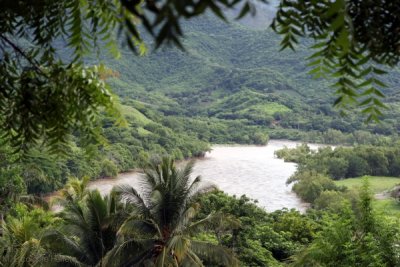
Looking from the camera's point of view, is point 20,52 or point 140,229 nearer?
point 20,52

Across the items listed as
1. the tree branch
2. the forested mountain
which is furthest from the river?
the tree branch

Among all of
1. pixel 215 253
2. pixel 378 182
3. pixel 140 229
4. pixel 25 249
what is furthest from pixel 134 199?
pixel 378 182

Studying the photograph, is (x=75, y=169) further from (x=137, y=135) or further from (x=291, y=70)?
(x=291, y=70)

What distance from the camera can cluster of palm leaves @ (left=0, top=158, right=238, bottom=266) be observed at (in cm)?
952

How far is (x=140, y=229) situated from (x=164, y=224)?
0.58m

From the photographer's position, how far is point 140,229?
9.69 m

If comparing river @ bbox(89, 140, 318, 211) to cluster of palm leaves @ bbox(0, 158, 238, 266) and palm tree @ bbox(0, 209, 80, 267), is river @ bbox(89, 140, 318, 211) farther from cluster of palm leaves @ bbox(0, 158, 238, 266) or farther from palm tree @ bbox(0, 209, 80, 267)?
cluster of palm leaves @ bbox(0, 158, 238, 266)

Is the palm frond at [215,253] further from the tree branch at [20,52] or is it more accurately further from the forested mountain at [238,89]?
the forested mountain at [238,89]

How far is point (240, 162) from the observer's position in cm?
4300

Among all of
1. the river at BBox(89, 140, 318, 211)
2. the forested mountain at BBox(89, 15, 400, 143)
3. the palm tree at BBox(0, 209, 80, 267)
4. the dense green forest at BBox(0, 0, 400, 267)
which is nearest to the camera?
the dense green forest at BBox(0, 0, 400, 267)

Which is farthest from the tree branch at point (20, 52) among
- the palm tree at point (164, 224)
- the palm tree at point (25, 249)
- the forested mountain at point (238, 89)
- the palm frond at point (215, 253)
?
the forested mountain at point (238, 89)

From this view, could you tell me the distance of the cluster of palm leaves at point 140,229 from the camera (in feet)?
31.2

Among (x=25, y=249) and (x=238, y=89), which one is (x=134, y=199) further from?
(x=238, y=89)

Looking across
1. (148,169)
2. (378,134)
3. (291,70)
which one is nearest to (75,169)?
(148,169)
